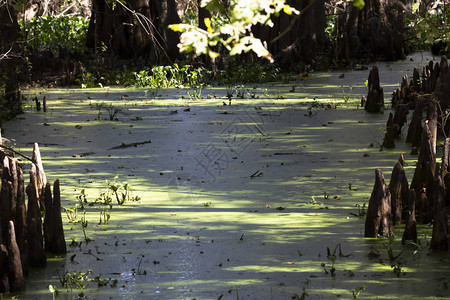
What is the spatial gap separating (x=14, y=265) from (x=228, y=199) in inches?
108

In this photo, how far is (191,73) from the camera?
1645 cm

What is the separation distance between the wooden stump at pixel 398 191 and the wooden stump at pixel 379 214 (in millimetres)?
223

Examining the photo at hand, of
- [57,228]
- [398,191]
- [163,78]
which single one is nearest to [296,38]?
[163,78]

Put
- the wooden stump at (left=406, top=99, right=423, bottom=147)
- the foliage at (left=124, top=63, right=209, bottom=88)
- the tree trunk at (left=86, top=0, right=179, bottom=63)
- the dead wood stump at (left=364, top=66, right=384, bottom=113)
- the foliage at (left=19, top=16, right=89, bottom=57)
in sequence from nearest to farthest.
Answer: the wooden stump at (left=406, top=99, right=423, bottom=147), the dead wood stump at (left=364, top=66, right=384, bottom=113), the foliage at (left=124, top=63, right=209, bottom=88), the tree trunk at (left=86, top=0, right=179, bottom=63), the foliage at (left=19, top=16, right=89, bottom=57)

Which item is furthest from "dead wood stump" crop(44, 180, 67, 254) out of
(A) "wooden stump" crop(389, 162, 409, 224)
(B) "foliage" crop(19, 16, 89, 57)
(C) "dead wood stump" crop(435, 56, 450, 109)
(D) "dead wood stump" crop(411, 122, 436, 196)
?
(B) "foliage" crop(19, 16, 89, 57)

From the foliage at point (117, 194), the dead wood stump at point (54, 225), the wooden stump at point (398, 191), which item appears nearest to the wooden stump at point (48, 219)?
the dead wood stump at point (54, 225)

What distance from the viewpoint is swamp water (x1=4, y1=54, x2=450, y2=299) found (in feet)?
16.4

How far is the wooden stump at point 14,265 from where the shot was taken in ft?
15.8

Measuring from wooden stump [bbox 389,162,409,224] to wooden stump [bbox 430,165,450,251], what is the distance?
63cm

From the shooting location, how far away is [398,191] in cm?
610

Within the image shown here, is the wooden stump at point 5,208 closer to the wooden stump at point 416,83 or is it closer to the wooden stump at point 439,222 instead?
the wooden stump at point 439,222

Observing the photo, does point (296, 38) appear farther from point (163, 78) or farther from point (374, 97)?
point (374, 97)

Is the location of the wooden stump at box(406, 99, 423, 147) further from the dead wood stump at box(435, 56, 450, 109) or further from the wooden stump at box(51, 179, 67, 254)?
the wooden stump at box(51, 179, 67, 254)

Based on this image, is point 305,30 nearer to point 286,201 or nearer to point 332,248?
point 286,201
